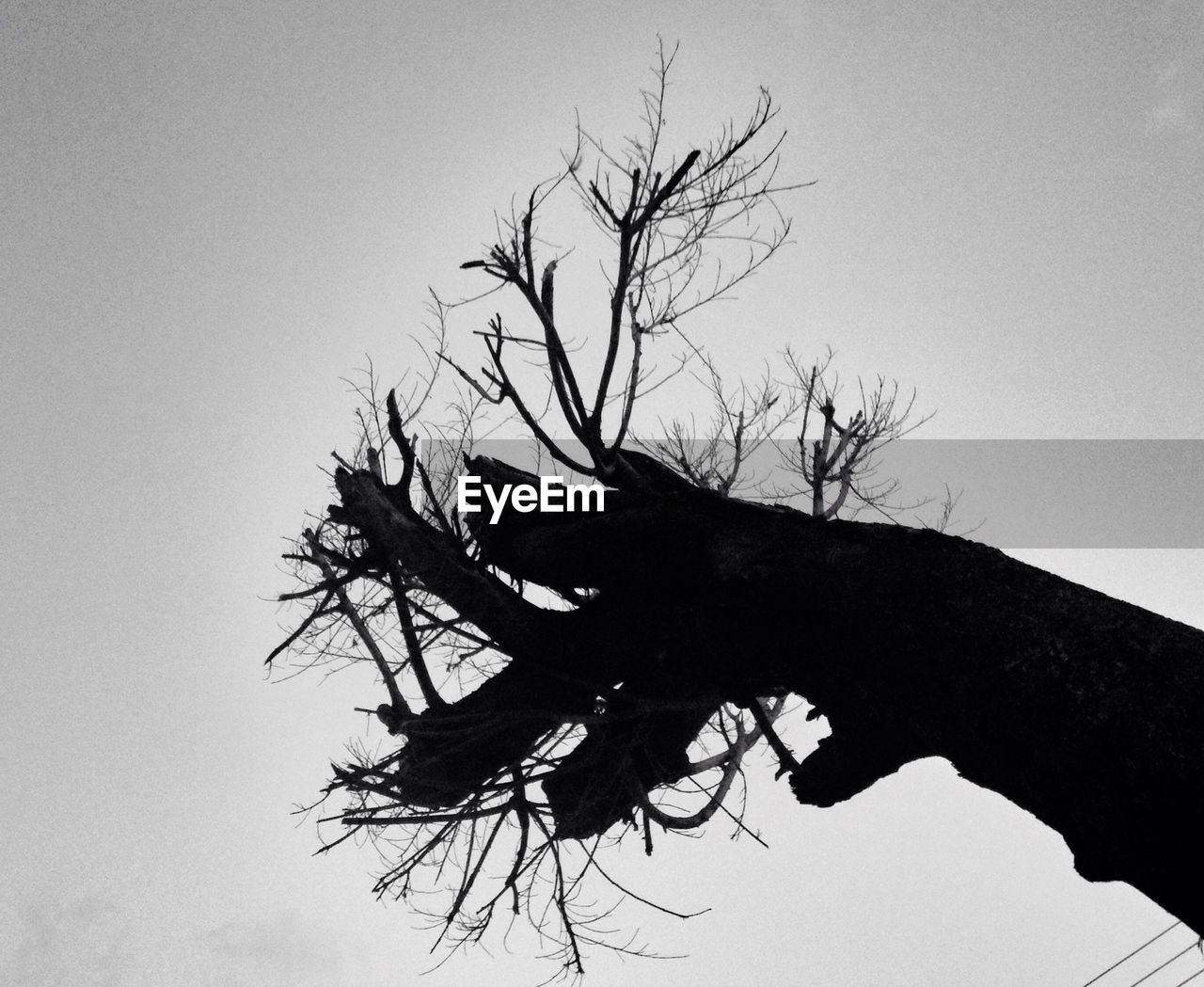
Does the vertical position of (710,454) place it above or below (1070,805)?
above

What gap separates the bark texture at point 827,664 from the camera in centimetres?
165

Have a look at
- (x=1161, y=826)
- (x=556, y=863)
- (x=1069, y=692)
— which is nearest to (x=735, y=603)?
(x=1069, y=692)

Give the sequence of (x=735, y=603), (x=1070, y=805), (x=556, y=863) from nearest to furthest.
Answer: (x=1070, y=805) < (x=735, y=603) < (x=556, y=863)

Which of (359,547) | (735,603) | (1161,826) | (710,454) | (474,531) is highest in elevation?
(710,454)

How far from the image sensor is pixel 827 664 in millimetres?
2617

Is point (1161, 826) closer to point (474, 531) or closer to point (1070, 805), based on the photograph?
point (1070, 805)

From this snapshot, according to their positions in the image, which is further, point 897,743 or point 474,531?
point 474,531

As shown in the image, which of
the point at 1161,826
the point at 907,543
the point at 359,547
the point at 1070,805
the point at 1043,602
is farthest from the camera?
the point at 359,547

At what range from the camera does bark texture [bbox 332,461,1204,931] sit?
165 cm

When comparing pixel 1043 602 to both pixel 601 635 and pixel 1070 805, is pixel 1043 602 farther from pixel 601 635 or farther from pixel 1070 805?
pixel 601 635

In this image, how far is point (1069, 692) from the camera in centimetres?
176

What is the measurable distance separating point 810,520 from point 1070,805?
1.19m

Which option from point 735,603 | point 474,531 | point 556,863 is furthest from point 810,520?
point 556,863

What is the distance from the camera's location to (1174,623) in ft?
5.94
